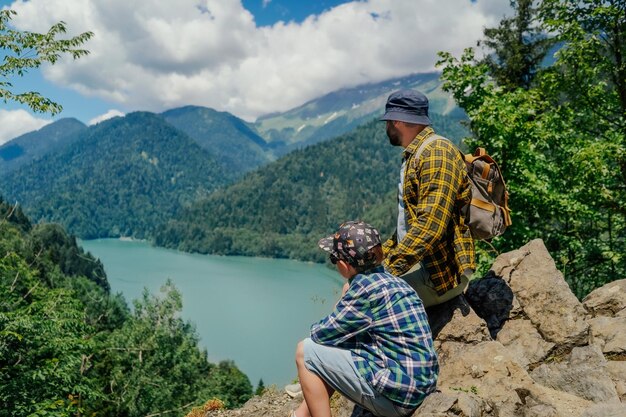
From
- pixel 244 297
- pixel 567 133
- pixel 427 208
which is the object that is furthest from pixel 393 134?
pixel 244 297

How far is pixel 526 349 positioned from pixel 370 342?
2514 millimetres

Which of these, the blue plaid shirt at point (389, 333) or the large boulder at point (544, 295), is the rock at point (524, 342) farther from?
the blue plaid shirt at point (389, 333)

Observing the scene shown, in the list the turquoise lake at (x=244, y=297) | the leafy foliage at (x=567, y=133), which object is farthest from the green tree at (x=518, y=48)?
the turquoise lake at (x=244, y=297)

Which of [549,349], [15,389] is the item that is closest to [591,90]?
[549,349]

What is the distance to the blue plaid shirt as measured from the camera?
337 cm

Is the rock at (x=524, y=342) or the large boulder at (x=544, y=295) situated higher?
the large boulder at (x=544, y=295)

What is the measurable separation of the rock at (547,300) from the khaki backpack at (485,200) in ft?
5.15

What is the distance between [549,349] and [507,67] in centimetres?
1577

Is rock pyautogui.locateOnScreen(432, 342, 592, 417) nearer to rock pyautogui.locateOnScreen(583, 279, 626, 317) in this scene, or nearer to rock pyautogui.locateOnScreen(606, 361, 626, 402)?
rock pyautogui.locateOnScreen(606, 361, 626, 402)

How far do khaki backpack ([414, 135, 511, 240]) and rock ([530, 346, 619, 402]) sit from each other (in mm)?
1481

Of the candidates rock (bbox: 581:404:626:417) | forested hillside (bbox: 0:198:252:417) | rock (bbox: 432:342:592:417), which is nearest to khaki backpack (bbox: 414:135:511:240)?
rock (bbox: 432:342:592:417)

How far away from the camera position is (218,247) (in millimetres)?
180625

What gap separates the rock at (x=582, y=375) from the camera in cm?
421

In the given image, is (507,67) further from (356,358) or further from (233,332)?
(233,332)
